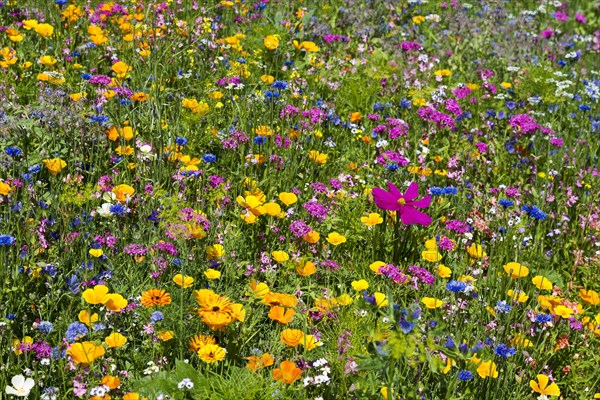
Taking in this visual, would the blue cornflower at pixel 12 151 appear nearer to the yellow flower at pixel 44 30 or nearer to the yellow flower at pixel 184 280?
the yellow flower at pixel 184 280

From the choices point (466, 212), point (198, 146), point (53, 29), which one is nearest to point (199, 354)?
point (198, 146)

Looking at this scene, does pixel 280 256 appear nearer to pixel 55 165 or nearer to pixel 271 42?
pixel 55 165

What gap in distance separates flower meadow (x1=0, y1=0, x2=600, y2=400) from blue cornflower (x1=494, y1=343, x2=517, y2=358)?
0.23 ft

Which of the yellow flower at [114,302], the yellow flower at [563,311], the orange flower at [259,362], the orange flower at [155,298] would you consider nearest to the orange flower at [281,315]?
the orange flower at [259,362]

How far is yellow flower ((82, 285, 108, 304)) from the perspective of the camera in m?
2.59

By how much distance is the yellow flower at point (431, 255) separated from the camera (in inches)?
128

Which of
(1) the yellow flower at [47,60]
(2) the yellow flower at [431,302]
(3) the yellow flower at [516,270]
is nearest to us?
(2) the yellow flower at [431,302]

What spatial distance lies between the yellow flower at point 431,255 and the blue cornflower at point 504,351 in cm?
58

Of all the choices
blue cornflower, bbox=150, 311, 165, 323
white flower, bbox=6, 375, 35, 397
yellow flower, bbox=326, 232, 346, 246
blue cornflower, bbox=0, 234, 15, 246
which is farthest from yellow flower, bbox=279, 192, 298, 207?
white flower, bbox=6, 375, 35, 397

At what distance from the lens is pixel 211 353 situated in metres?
2.55

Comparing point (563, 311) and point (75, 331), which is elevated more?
point (75, 331)

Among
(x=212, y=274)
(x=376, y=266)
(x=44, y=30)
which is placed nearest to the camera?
(x=212, y=274)

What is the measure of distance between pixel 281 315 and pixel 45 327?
86cm

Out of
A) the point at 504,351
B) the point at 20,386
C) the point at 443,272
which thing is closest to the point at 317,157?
the point at 443,272
